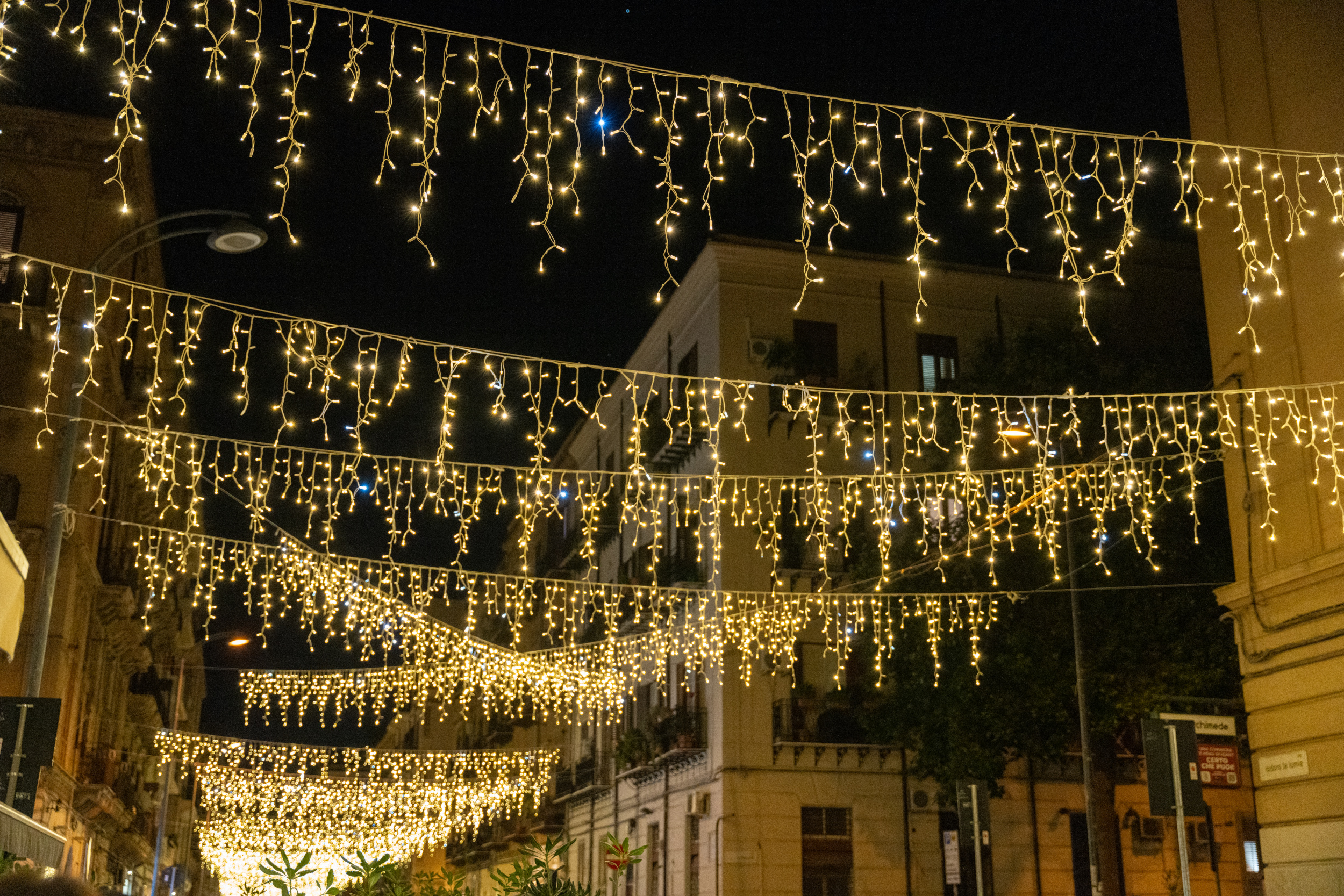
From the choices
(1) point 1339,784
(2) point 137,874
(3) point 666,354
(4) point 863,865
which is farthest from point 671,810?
(2) point 137,874

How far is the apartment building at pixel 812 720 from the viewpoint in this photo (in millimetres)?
23766

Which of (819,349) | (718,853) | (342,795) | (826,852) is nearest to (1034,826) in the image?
(826,852)

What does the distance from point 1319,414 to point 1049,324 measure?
47.0 ft

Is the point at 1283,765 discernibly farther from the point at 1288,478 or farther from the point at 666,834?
the point at 666,834

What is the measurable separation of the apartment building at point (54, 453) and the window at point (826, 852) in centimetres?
1211

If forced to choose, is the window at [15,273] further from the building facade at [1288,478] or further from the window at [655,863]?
the building facade at [1288,478]

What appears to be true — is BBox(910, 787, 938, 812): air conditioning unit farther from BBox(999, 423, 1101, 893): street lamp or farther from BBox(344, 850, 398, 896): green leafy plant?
BBox(344, 850, 398, 896): green leafy plant

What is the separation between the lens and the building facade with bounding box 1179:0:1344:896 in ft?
36.0

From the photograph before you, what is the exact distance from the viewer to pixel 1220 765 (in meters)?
10.8

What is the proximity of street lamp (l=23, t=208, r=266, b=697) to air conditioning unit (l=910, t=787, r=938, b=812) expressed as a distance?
16.7m

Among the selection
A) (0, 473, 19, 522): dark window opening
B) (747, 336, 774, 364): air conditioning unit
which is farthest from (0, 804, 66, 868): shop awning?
(747, 336, 774, 364): air conditioning unit

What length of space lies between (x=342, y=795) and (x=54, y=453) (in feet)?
72.0

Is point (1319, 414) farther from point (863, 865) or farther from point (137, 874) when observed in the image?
point (137, 874)

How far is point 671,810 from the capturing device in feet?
88.3
